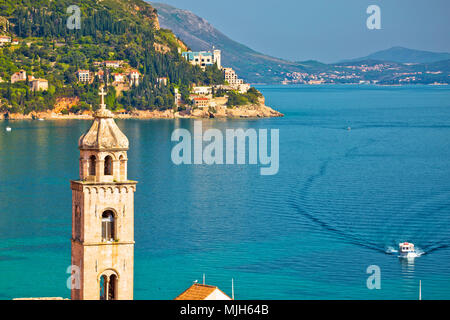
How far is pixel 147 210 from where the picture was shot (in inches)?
2391

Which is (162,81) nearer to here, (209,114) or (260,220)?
(209,114)

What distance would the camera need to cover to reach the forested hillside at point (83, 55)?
15950 centimetres

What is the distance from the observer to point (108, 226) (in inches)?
808

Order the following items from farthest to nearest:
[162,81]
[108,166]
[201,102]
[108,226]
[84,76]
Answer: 1. [162,81]
2. [84,76]
3. [201,102]
4. [108,166]
5. [108,226]

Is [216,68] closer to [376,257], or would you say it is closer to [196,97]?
[196,97]

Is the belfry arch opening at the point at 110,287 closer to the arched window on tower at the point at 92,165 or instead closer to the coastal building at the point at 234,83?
the arched window on tower at the point at 92,165

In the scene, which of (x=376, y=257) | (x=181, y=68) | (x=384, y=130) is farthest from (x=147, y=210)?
(x=181, y=68)

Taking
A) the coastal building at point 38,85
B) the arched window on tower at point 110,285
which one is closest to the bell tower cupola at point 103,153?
the arched window on tower at point 110,285

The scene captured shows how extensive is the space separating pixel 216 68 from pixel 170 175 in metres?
111

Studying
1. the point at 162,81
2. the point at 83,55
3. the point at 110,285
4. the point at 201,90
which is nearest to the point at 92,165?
the point at 110,285

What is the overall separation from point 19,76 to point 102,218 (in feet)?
473

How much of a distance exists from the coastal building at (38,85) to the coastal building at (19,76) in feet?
6.97

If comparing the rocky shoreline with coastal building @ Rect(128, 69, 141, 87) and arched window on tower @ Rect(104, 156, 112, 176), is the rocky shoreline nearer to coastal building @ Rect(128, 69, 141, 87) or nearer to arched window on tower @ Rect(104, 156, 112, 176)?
coastal building @ Rect(128, 69, 141, 87)
